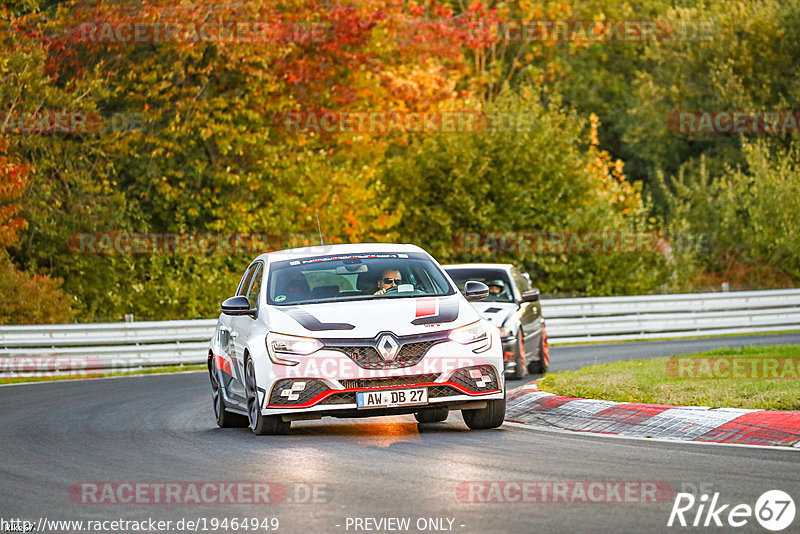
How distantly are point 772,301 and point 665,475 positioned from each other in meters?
25.0

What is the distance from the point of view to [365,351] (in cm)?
1146

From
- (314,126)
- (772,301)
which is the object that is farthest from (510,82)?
(772,301)

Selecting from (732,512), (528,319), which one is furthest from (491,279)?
(732,512)

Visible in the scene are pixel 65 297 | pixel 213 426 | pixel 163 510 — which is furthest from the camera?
pixel 65 297

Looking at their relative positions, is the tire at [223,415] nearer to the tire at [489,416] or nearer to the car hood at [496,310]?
the tire at [489,416]

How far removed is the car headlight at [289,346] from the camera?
11562 millimetres

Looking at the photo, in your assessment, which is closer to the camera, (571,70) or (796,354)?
(796,354)

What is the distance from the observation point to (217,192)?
35.0 m

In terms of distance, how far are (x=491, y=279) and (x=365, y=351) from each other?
30.5ft

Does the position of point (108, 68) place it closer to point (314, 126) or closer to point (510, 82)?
point (314, 126)

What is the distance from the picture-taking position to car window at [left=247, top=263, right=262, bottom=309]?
1343 centimetres

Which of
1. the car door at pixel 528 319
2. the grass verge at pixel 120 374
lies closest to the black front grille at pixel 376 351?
the car door at pixel 528 319

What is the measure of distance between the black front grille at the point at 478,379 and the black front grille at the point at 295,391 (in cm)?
112

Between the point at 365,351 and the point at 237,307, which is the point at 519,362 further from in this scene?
the point at 365,351
